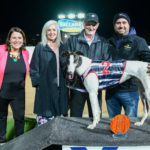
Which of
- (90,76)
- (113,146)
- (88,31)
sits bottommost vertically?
(113,146)

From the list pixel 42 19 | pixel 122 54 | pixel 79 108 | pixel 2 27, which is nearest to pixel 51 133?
pixel 79 108

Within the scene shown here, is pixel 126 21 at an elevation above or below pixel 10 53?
above

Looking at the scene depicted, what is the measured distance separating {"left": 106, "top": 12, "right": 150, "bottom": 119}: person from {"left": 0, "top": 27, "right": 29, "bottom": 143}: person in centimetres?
106

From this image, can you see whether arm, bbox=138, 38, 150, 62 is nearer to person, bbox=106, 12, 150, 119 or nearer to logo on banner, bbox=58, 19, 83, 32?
person, bbox=106, 12, 150, 119

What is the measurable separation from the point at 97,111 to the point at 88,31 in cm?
91

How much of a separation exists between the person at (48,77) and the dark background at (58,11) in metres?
30.6

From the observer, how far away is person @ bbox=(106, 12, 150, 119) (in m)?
4.95

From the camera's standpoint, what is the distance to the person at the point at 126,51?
4945mm

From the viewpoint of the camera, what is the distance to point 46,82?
16.5ft

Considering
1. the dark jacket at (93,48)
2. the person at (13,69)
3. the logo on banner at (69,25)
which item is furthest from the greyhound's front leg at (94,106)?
the logo on banner at (69,25)

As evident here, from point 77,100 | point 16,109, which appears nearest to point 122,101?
point 77,100

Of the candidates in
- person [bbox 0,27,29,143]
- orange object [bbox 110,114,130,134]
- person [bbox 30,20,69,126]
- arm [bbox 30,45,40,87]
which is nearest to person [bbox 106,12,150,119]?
person [bbox 30,20,69,126]

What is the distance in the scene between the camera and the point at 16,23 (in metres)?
37.8

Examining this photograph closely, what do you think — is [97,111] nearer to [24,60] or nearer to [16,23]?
[24,60]
